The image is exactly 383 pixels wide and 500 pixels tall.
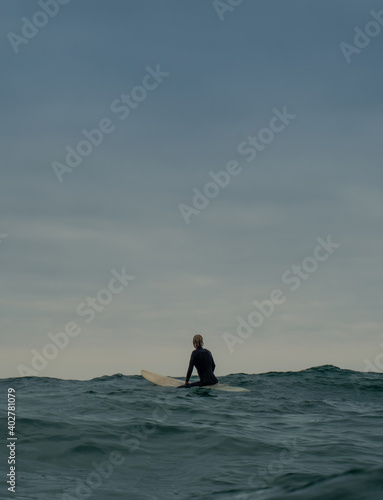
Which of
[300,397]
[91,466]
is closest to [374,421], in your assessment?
[300,397]

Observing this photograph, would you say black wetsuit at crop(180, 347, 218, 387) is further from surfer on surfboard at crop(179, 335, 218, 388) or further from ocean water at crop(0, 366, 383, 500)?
ocean water at crop(0, 366, 383, 500)

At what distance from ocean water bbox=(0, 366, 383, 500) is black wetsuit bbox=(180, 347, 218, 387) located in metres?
1.78

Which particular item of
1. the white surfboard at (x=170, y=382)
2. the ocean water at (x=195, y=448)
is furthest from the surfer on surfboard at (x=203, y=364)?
the ocean water at (x=195, y=448)

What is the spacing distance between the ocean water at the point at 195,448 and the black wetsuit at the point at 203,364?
1776 millimetres

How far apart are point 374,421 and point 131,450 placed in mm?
5618

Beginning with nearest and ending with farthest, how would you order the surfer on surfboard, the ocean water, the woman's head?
the ocean water, the surfer on surfboard, the woman's head

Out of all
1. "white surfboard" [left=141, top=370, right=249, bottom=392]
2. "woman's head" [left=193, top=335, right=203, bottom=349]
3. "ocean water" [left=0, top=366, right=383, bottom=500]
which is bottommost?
"ocean water" [left=0, top=366, right=383, bottom=500]

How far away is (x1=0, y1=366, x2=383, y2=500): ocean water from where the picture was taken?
6.69m

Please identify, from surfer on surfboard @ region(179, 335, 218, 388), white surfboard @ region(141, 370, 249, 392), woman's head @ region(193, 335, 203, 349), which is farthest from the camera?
woman's head @ region(193, 335, 203, 349)

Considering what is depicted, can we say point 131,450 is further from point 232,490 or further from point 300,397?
point 300,397

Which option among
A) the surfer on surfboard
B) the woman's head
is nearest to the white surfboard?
the surfer on surfboard

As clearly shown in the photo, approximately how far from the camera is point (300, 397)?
15.7 metres

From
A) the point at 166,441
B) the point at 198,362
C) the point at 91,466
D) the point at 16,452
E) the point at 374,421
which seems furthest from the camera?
the point at 198,362

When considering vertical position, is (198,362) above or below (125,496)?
above
